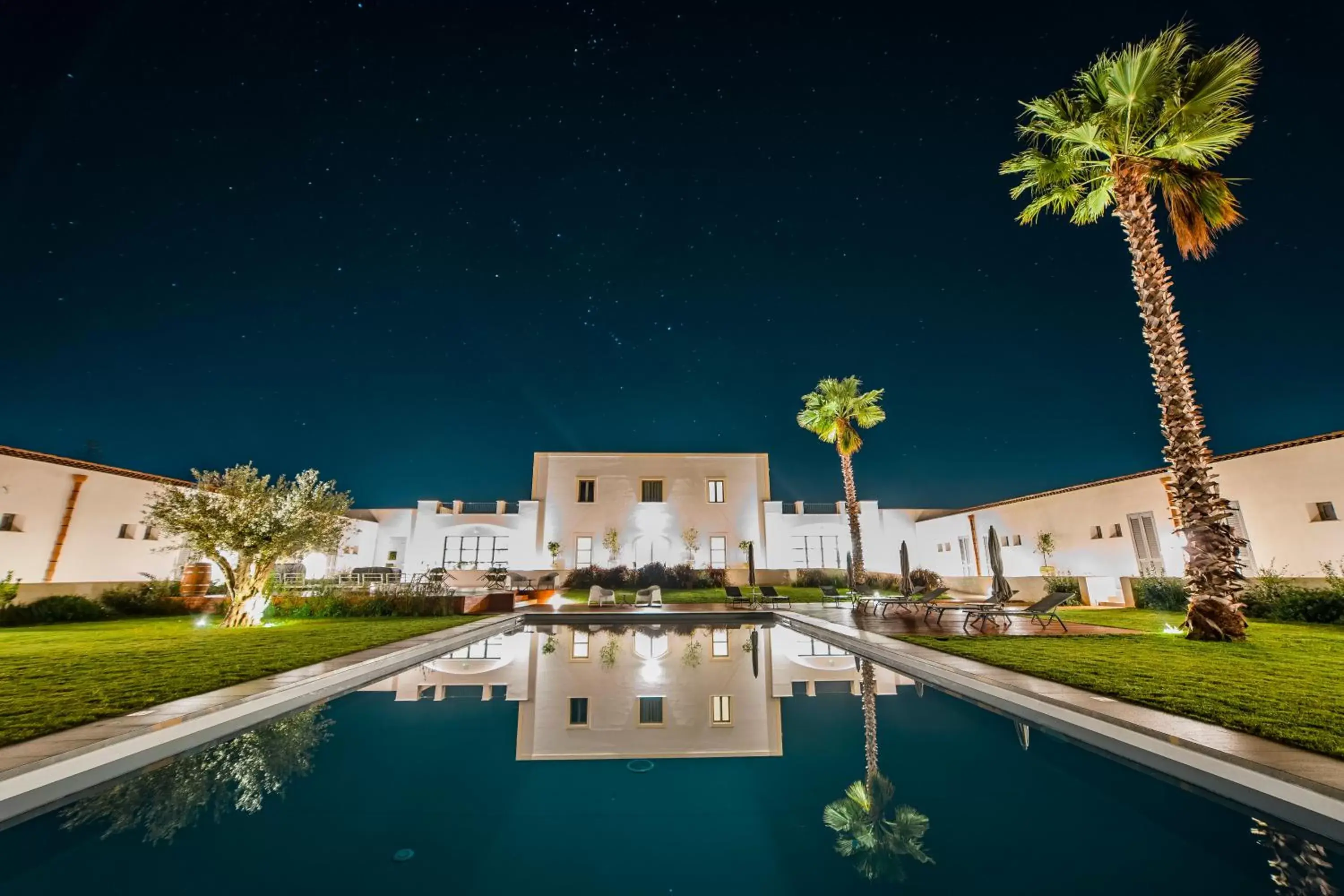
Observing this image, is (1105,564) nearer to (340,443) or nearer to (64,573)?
(64,573)

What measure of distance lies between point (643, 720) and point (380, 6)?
2211 centimetres

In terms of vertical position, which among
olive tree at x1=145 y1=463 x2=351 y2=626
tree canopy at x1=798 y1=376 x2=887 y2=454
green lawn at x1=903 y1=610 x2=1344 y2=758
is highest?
tree canopy at x1=798 y1=376 x2=887 y2=454

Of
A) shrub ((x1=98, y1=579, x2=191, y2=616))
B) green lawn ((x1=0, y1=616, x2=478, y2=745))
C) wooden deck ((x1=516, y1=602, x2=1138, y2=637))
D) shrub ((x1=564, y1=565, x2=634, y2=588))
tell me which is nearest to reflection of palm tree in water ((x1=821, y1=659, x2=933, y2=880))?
green lawn ((x1=0, y1=616, x2=478, y2=745))

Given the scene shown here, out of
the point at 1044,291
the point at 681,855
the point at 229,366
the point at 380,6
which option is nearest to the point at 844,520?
the point at 1044,291

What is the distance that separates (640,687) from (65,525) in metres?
17.6

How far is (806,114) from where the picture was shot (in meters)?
20.0

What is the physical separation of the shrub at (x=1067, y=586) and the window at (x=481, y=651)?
14251 mm

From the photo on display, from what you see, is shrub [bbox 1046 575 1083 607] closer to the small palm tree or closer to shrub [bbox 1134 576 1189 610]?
shrub [bbox 1134 576 1189 610]

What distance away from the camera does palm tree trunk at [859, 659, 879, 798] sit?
3.21m

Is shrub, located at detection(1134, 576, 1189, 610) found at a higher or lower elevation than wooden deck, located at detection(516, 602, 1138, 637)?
higher

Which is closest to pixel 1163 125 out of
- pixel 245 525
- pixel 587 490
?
pixel 245 525

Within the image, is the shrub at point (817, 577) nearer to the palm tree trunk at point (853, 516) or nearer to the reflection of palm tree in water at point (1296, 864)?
the palm tree trunk at point (853, 516)

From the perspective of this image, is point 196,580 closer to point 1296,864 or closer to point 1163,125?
point 1296,864

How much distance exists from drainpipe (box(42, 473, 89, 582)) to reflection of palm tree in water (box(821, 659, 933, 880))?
19838mm
